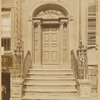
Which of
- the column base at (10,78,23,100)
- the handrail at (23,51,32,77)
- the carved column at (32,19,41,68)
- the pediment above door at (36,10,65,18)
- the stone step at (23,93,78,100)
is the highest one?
the pediment above door at (36,10,65,18)

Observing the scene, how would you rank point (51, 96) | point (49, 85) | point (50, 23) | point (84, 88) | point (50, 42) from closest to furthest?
point (84, 88) < point (51, 96) < point (49, 85) < point (50, 23) < point (50, 42)

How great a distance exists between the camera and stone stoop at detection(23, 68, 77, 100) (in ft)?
28.8

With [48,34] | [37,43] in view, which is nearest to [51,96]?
[37,43]

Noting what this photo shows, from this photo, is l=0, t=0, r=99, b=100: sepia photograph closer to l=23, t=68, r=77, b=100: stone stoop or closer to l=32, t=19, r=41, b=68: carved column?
l=32, t=19, r=41, b=68: carved column

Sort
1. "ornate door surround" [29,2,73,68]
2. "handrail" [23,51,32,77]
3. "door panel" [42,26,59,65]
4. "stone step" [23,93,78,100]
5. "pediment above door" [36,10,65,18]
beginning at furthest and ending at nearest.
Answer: "door panel" [42,26,59,65]
"pediment above door" [36,10,65,18]
"ornate door surround" [29,2,73,68]
"handrail" [23,51,32,77]
"stone step" [23,93,78,100]

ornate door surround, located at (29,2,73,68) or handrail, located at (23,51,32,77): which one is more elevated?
ornate door surround, located at (29,2,73,68)

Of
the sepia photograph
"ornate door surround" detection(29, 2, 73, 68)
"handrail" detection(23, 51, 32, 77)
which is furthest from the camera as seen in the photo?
"ornate door surround" detection(29, 2, 73, 68)

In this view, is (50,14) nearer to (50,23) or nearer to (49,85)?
(50,23)

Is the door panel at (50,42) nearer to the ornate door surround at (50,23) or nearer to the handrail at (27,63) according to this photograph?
the ornate door surround at (50,23)

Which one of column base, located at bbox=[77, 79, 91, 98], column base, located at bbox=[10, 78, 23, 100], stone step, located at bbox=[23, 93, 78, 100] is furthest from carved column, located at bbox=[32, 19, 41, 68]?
column base, located at bbox=[77, 79, 91, 98]

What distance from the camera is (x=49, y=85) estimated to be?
932cm

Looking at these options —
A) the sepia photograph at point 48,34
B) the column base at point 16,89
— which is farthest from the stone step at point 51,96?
the sepia photograph at point 48,34

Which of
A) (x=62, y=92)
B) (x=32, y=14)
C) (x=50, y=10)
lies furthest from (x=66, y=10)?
(x=62, y=92)

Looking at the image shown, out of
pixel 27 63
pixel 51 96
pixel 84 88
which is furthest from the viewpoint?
pixel 27 63
